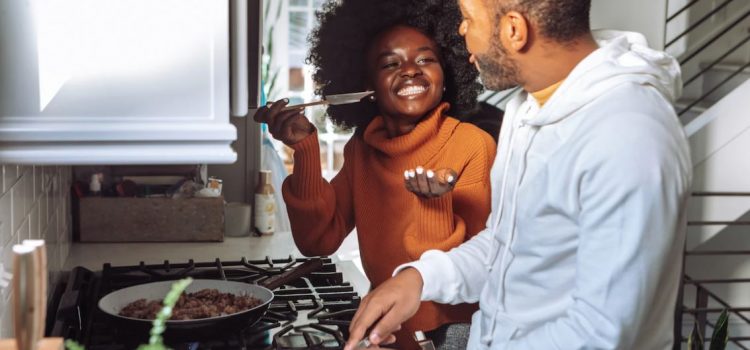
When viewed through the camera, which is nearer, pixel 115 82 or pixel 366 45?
pixel 115 82

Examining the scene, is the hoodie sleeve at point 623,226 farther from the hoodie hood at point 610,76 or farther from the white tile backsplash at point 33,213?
the white tile backsplash at point 33,213

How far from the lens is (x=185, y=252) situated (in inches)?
98.9

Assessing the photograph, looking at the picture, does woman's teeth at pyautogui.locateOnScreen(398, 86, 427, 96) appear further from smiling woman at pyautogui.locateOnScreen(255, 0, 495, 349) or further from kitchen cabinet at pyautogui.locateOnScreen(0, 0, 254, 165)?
kitchen cabinet at pyautogui.locateOnScreen(0, 0, 254, 165)

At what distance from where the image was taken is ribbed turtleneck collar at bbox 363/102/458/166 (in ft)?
6.80

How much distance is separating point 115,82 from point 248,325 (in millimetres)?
701

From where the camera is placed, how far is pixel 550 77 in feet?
4.62

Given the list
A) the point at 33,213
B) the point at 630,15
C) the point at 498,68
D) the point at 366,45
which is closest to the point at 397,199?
the point at 366,45

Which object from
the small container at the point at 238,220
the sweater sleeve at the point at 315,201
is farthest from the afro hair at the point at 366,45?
the small container at the point at 238,220

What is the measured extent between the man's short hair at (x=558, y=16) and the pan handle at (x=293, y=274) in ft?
3.05

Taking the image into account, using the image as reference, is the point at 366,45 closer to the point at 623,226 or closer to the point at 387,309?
the point at 387,309

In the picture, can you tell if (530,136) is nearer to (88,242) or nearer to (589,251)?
(589,251)

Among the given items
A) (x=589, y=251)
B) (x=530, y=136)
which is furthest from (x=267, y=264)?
(x=589, y=251)

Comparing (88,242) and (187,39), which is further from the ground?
(187,39)

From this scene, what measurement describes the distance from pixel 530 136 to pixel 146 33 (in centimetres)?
59
